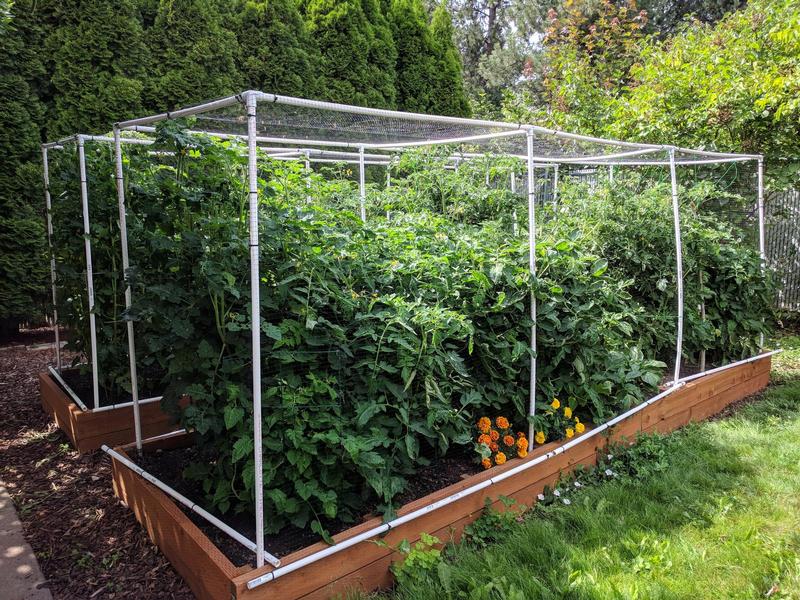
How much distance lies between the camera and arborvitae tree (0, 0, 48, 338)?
5438 millimetres

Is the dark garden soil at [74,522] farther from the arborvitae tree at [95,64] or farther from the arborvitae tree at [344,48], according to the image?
the arborvitae tree at [344,48]

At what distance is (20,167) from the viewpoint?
18.1ft

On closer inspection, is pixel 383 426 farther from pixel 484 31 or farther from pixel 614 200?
pixel 484 31

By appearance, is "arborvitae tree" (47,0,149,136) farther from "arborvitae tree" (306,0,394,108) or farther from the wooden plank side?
the wooden plank side

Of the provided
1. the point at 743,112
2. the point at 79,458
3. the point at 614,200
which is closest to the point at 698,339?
the point at 614,200

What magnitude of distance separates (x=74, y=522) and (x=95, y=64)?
5.20 m

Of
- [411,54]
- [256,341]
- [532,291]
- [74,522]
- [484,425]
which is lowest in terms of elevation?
[74,522]

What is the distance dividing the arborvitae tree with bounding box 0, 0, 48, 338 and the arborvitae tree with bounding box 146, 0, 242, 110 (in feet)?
3.70

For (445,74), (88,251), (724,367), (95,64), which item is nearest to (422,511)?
(88,251)

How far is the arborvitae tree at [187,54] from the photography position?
6.24m

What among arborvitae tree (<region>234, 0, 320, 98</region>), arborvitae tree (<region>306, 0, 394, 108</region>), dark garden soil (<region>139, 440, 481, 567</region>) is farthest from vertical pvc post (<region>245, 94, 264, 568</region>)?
arborvitae tree (<region>306, 0, 394, 108</region>)

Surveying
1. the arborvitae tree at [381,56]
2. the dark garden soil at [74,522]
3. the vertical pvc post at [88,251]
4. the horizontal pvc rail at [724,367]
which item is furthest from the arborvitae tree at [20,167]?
the horizontal pvc rail at [724,367]

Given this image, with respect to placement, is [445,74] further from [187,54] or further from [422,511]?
[422,511]

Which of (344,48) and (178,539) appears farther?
(344,48)
